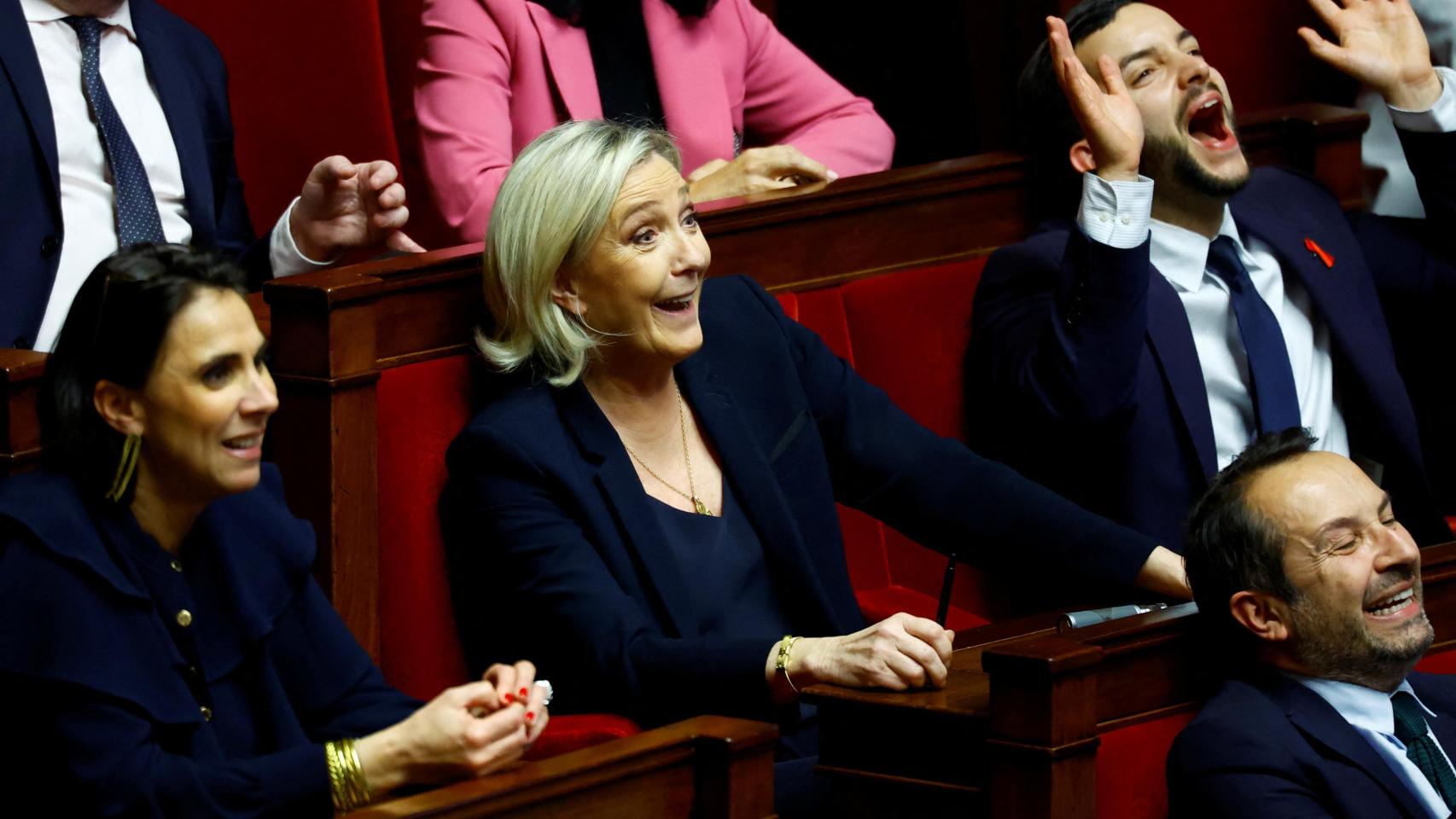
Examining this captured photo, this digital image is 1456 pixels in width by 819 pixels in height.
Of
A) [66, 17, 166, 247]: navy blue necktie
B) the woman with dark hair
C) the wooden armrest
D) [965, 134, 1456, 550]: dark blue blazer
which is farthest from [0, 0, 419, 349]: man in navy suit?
the wooden armrest

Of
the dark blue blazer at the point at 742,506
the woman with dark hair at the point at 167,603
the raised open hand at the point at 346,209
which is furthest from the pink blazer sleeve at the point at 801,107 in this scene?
the woman with dark hair at the point at 167,603

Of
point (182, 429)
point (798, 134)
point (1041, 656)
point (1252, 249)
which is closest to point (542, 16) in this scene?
point (798, 134)

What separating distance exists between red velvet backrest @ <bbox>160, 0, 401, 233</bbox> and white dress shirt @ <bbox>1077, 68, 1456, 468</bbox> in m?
1.06

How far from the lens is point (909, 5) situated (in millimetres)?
3100

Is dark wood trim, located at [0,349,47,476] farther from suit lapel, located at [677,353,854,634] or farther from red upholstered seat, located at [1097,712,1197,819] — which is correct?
red upholstered seat, located at [1097,712,1197,819]

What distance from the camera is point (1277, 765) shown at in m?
1.35

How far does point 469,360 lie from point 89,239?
0.50 meters

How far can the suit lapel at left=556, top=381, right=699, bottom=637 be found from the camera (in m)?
1.63

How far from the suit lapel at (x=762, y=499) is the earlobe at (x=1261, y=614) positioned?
0.38 meters

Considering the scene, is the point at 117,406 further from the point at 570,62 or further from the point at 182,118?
the point at 570,62

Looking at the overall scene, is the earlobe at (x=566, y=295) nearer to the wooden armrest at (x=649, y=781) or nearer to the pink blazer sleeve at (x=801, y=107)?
the wooden armrest at (x=649, y=781)

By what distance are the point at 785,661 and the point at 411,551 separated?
38cm

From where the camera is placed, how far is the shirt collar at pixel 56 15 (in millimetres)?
1991

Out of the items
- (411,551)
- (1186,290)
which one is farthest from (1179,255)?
(411,551)
